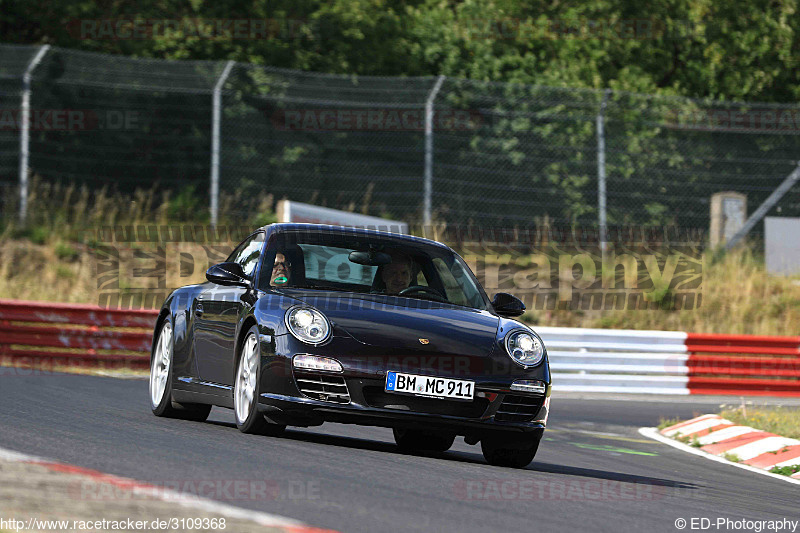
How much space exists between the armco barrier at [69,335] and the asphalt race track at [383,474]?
544 centimetres

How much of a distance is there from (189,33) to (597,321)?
1080 centimetres

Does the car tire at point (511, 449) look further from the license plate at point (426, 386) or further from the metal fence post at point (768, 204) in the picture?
the metal fence post at point (768, 204)

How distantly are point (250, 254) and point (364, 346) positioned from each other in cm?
196

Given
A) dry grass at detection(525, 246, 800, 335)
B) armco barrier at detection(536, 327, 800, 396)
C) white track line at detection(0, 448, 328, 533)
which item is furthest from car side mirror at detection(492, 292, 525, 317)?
dry grass at detection(525, 246, 800, 335)

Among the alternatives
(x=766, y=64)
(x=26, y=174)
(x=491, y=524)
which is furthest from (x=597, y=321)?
(x=491, y=524)

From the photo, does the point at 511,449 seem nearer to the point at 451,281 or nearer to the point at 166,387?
the point at 451,281

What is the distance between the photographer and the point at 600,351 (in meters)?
19.2

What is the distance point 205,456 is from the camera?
22.4ft

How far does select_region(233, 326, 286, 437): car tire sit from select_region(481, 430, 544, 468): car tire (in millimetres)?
1296

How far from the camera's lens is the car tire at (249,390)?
801cm
